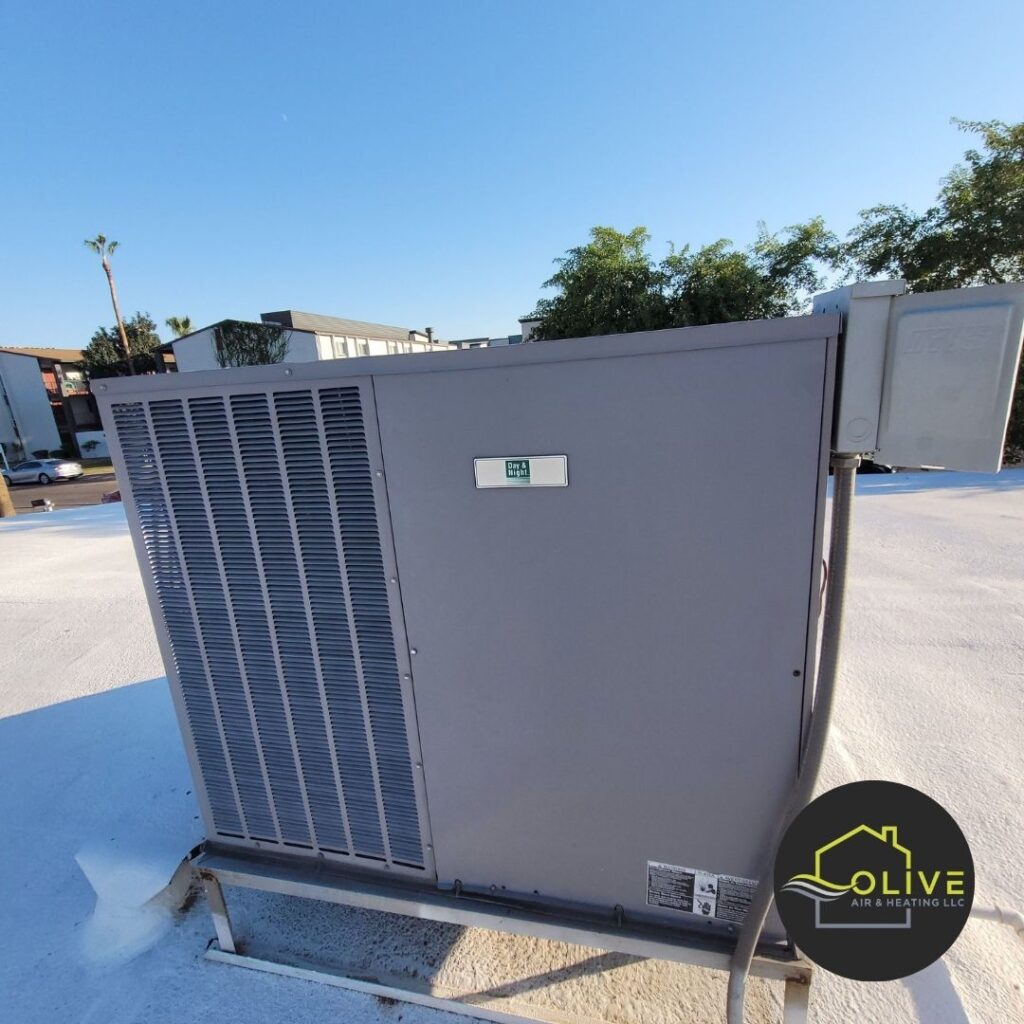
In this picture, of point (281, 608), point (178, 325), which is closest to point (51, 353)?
point (178, 325)

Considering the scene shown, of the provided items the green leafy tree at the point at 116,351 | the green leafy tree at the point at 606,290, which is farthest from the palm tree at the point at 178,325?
the green leafy tree at the point at 606,290

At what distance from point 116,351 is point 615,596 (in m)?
26.9

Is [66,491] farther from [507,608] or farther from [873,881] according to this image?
[873,881]

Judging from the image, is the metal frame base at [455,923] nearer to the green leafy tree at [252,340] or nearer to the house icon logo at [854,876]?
the house icon logo at [854,876]

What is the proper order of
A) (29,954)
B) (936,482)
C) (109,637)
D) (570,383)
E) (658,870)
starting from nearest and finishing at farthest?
(570,383) → (658,870) → (29,954) → (109,637) → (936,482)

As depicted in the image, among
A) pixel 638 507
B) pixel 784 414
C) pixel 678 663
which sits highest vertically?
pixel 784 414

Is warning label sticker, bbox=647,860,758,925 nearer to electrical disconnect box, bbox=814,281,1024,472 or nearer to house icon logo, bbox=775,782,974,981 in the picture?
house icon logo, bbox=775,782,974,981

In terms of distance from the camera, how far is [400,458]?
90 centimetres

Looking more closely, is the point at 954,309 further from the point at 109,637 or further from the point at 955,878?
the point at 109,637

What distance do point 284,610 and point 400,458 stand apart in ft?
1.38

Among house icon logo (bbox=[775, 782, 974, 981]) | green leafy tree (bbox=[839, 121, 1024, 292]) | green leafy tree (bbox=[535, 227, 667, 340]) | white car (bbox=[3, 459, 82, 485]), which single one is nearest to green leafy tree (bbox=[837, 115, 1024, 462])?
green leafy tree (bbox=[839, 121, 1024, 292])

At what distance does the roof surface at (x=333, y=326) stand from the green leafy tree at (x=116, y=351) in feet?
21.2

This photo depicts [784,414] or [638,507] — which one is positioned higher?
[784,414]

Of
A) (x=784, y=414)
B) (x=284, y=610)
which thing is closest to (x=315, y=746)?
(x=284, y=610)
